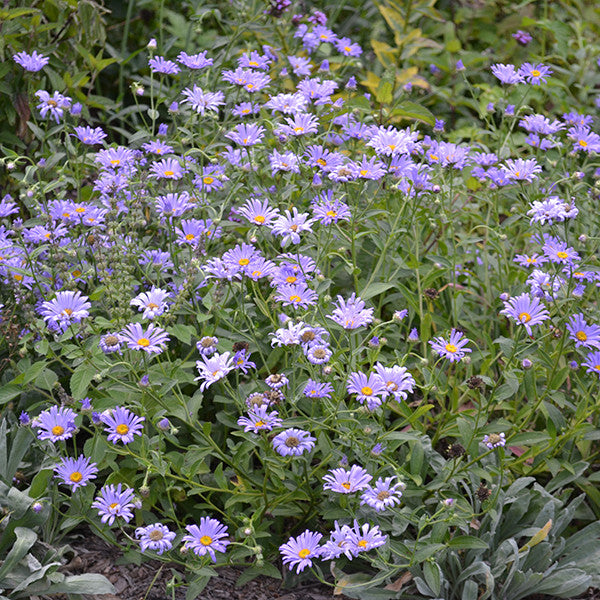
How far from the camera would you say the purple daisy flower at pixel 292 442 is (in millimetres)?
2432

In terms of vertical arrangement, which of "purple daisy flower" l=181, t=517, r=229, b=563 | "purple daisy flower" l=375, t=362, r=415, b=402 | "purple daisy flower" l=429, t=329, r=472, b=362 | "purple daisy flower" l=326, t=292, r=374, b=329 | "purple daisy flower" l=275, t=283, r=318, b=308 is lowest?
"purple daisy flower" l=181, t=517, r=229, b=563

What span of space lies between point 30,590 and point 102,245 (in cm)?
114

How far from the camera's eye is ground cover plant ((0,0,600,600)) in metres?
2.47

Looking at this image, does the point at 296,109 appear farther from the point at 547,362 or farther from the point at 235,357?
the point at 547,362

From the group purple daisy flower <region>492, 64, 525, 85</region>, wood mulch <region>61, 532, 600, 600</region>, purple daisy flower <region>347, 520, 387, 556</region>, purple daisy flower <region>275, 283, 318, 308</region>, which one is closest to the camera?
purple daisy flower <region>347, 520, 387, 556</region>

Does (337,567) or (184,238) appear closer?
(337,567)

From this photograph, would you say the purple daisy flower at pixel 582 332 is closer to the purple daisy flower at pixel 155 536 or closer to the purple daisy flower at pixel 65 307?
the purple daisy flower at pixel 155 536

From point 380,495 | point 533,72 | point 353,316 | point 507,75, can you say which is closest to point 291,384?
point 353,316

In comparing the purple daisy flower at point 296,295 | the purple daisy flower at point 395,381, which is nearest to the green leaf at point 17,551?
the purple daisy flower at point 296,295

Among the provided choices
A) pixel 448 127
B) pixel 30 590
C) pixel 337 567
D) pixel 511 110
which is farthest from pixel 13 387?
pixel 448 127

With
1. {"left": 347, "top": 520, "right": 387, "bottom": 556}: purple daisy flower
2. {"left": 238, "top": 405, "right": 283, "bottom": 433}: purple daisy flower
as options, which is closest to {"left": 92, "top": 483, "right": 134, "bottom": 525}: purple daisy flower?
{"left": 238, "top": 405, "right": 283, "bottom": 433}: purple daisy flower

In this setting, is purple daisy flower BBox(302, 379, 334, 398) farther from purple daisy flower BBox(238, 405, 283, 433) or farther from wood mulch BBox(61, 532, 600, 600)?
wood mulch BBox(61, 532, 600, 600)

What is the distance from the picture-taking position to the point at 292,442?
2449 mm

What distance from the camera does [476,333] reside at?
3.32 metres
